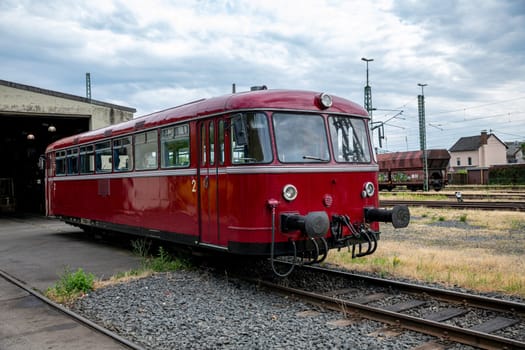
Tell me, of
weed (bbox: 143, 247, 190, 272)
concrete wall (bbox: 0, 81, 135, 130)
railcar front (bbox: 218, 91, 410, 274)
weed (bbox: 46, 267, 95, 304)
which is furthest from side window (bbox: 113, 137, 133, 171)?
concrete wall (bbox: 0, 81, 135, 130)

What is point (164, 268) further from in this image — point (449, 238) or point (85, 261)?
point (449, 238)

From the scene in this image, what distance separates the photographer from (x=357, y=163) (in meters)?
8.36

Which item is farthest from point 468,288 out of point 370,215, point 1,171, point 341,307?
point 1,171

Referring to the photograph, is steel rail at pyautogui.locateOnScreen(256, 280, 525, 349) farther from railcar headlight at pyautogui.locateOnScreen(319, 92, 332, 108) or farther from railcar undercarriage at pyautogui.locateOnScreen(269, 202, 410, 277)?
railcar headlight at pyautogui.locateOnScreen(319, 92, 332, 108)

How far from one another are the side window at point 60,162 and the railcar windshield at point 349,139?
9817mm

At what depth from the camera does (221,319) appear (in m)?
6.32

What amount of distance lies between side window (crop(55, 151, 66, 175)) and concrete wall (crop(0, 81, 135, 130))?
5743 mm

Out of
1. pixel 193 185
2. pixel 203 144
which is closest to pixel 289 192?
pixel 203 144

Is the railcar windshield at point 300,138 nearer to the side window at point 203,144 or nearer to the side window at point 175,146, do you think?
the side window at point 203,144

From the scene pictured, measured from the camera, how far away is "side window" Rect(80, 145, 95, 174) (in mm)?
13148

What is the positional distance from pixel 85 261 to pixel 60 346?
18.4ft

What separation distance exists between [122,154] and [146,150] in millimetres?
1335

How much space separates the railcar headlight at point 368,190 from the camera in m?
8.28

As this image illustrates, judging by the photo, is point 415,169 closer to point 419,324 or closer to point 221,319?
point 419,324
